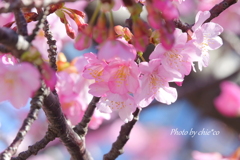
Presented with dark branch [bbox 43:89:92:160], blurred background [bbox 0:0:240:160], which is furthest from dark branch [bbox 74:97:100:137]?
blurred background [bbox 0:0:240:160]

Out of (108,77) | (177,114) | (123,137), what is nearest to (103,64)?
(108,77)

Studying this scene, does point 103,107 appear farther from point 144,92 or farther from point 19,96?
point 19,96

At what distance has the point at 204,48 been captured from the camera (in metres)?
0.91

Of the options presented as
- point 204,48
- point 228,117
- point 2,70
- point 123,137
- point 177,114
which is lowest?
point 177,114

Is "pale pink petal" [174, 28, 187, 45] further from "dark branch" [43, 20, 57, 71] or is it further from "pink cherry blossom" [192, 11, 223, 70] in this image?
"dark branch" [43, 20, 57, 71]

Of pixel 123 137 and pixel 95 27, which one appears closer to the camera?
pixel 95 27

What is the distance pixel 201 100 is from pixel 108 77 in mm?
1365

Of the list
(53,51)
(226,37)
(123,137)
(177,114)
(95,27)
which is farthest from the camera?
(177,114)

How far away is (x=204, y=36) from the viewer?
90cm

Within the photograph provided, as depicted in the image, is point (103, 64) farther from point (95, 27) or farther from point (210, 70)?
point (210, 70)

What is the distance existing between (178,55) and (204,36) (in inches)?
3.6

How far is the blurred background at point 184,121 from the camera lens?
2078mm

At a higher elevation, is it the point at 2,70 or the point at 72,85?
the point at 2,70

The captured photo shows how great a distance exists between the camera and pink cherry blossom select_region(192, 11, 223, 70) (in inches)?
33.2
